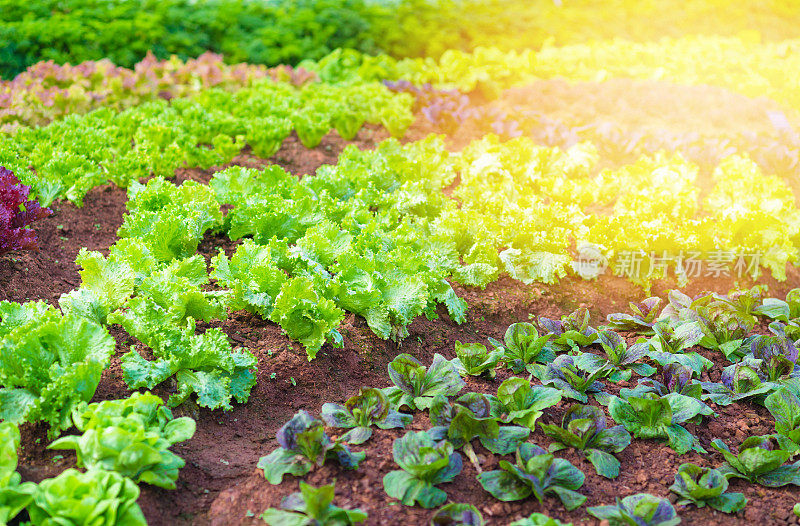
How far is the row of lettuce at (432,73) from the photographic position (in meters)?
6.05

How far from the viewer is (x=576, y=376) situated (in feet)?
11.1

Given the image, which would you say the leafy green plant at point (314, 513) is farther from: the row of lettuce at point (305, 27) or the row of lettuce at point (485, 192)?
the row of lettuce at point (305, 27)

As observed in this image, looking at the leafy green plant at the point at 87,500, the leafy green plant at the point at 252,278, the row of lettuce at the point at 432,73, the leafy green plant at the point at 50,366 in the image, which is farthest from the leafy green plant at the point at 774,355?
the row of lettuce at the point at 432,73

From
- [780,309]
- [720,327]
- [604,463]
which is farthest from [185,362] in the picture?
[780,309]

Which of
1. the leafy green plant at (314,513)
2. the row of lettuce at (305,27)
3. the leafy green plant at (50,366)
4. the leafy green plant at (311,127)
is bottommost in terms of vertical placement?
the leafy green plant at (314,513)

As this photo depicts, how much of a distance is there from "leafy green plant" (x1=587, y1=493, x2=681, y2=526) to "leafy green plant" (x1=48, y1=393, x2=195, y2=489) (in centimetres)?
157

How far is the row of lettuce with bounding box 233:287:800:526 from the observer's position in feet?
8.46

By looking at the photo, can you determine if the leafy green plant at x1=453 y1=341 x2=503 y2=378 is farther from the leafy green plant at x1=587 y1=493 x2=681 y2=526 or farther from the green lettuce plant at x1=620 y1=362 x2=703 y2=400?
the leafy green plant at x1=587 y1=493 x2=681 y2=526

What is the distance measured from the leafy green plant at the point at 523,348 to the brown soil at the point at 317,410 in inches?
4.0

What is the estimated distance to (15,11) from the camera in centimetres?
773

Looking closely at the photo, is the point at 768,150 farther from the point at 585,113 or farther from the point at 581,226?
the point at 581,226

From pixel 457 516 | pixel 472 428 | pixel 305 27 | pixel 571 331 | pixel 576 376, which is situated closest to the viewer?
pixel 457 516

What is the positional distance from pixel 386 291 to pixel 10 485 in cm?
198

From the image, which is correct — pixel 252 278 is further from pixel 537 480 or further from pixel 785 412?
pixel 785 412
